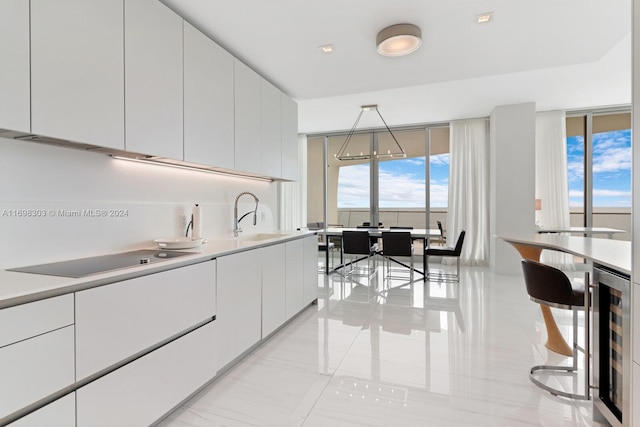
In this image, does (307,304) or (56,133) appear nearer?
(56,133)

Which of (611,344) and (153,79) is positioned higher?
(153,79)

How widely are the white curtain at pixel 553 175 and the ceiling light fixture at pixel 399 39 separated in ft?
15.5

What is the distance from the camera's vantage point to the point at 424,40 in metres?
2.65

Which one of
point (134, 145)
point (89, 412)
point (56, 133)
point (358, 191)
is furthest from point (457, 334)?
point (358, 191)

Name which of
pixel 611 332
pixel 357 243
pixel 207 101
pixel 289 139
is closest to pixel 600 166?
pixel 357 243

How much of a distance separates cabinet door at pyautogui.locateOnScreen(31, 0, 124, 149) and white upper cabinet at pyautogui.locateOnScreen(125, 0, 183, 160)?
0.06 m

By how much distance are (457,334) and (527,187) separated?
147 inches

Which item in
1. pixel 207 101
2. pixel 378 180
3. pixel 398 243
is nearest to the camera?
pixel 207 101

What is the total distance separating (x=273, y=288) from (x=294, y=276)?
0.42 m

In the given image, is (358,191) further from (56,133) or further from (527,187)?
(56,133)

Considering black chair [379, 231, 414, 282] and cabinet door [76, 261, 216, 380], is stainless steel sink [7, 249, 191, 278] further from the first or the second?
black chair [379, 231, 414, 282]

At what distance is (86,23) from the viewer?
1.58 meters

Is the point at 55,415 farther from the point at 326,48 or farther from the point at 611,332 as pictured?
the point at 326,48

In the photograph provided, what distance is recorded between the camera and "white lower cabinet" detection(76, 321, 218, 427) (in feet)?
4.28
